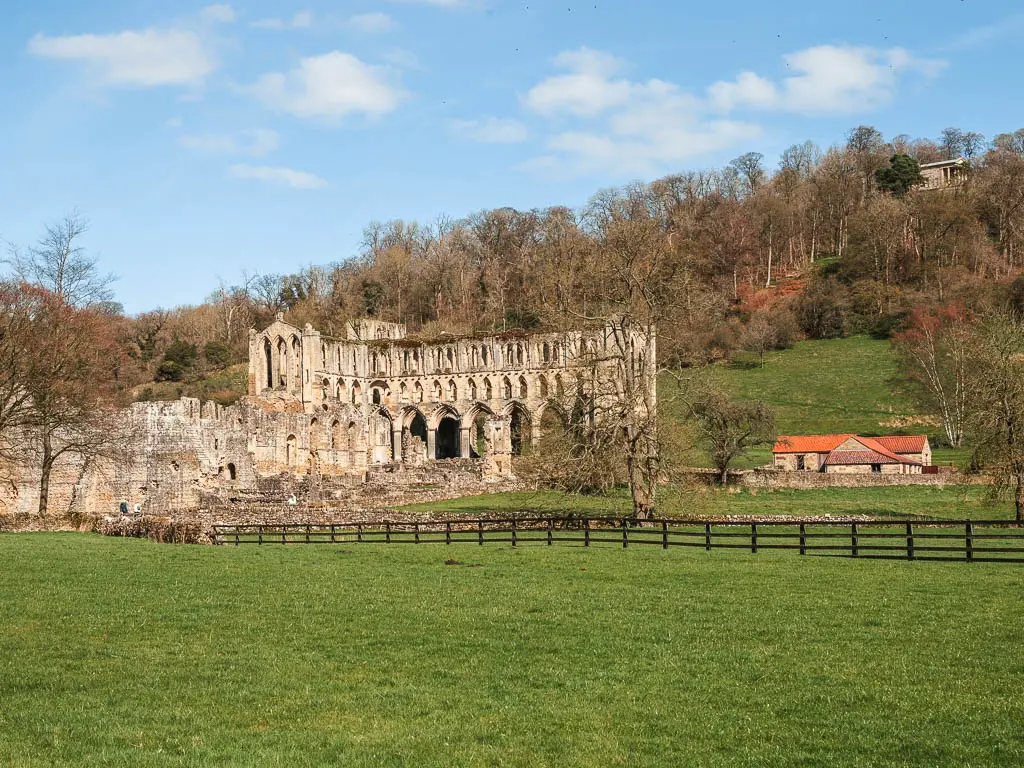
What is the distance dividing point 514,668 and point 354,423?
5452cm

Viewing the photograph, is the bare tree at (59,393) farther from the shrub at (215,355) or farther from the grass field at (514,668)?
the shrub at (215,355)

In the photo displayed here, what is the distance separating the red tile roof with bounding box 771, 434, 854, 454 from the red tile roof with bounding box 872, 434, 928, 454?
82.6 inches

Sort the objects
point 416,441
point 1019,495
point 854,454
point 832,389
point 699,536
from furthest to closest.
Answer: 1. point 832,389
2. point 416,441
3. point 854,454
4. point 1019,495
5. point 699,536

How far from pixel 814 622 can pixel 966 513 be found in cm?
2629

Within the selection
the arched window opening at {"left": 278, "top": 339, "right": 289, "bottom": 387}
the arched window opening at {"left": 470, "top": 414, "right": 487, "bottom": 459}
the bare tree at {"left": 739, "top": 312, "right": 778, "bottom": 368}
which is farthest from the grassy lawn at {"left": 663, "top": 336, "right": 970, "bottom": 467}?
the arched window opening at {"left": 278, "top": 339, "right": 289, "bottom": 387}

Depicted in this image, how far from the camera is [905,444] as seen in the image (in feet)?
184

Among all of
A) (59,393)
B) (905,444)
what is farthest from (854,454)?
(59,393)

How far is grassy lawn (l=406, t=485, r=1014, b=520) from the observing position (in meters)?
37.4

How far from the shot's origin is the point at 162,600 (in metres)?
16.8

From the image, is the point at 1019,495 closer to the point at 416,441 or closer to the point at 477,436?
the point at 416,441

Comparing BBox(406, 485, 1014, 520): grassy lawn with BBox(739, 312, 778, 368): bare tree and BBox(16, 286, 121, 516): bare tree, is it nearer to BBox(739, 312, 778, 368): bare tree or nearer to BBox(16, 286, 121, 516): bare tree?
BBox(16, 286, 121, 516): bare tree

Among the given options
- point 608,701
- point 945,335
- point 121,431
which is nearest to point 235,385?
point 121,431

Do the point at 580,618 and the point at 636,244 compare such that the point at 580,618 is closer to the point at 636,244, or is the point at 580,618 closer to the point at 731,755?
the point at 731,755

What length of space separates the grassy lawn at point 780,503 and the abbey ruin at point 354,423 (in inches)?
133
